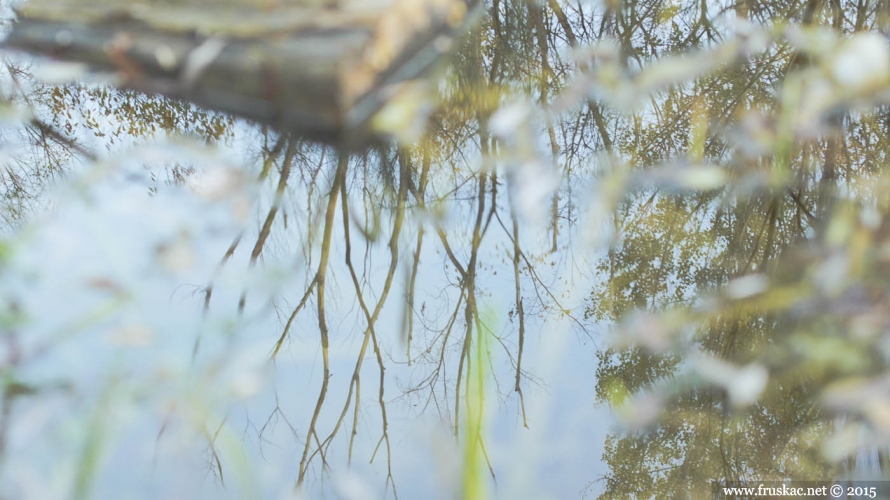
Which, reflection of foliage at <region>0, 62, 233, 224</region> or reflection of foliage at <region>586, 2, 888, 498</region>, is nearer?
reflection of foliage at <region>586, 2, 888, 498</region>

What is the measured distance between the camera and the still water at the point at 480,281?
2.71 feet

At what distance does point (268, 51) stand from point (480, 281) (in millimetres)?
537

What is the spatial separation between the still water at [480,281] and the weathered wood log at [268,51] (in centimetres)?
8

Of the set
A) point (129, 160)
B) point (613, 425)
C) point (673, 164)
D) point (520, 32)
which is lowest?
point (613, 425)

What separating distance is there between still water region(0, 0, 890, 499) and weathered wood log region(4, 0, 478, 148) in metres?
0.08

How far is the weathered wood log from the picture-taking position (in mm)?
993

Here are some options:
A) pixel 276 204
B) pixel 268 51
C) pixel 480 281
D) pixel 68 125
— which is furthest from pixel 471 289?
pixel 68 125

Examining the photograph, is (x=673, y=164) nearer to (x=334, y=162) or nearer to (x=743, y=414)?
(x=743, y=414)

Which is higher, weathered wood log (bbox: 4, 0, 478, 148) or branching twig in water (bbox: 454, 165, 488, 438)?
weathered wood log (bbox: 4, 0, 478, 148)

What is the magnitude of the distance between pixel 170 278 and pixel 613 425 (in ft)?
2.44

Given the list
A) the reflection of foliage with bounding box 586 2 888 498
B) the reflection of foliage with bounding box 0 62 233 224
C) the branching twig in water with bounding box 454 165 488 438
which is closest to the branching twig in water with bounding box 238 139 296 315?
the reflection of foliage with bounding box 0 62 233 224

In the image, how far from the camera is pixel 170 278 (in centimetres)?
97

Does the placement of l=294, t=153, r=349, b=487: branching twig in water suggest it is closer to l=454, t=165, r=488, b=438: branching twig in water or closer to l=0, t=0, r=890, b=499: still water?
l=0, t=0, r=890, b=499: still water

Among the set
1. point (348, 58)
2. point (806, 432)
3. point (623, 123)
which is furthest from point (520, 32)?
point (806, 432)
